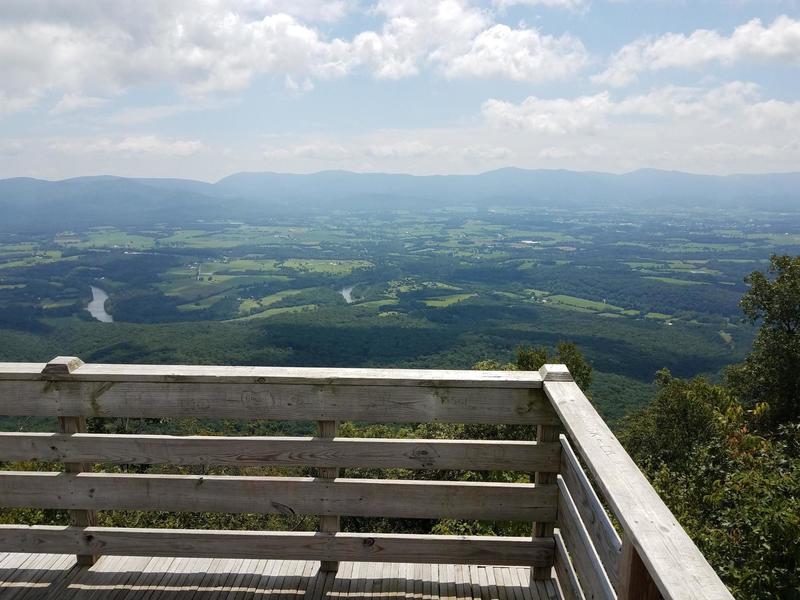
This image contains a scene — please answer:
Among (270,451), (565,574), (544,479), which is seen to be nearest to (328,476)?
(270,451)

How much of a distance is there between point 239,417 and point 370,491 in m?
0.76

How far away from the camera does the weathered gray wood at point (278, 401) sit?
105 inches

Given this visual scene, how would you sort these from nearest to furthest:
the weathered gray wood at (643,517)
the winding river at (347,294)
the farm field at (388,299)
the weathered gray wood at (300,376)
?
the weathered gray wood at (643,517)
the weathered gray wood at (300,376)
the farm field at (388,299)
the winding river at (347,294)

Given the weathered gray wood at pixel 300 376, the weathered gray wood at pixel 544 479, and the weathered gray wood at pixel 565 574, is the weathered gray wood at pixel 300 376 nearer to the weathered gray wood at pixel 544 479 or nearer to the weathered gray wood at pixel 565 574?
the weathered gray wood at pixel 544 479

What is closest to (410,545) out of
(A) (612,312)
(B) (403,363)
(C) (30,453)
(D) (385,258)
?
(C) (30,453)

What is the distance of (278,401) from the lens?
2.71 m

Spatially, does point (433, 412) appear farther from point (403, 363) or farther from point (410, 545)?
point (403, 363)

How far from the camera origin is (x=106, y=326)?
75750 mm

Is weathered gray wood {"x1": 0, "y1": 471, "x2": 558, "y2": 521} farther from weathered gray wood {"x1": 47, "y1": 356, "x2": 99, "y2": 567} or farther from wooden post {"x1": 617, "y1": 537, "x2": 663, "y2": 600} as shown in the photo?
wooden post {"x1": 617, "y1": 537, "x2": 663, "y2": 600}

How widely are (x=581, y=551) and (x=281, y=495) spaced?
57.5 inches

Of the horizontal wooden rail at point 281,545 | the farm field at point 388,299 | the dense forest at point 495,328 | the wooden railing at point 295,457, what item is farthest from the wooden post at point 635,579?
the farm field at point 388,299

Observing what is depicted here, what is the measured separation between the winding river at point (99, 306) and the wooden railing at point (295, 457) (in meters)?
92.9

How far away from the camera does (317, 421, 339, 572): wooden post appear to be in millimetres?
2750

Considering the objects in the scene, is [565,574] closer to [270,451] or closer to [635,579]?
[635,579]
